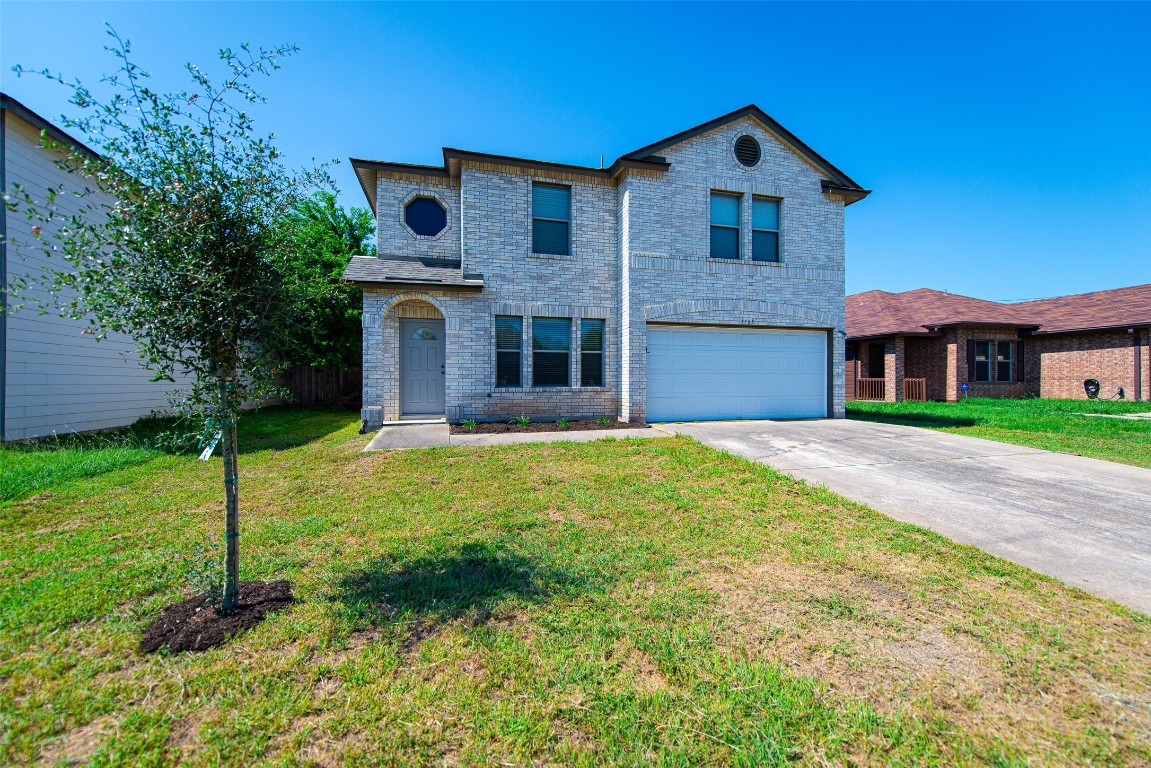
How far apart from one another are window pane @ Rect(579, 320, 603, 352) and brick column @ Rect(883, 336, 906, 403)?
546 inches

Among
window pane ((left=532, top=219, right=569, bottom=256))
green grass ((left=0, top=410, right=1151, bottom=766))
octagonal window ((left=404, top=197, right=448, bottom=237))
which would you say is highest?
octagonal window ((left=404, top=197, right=448, bottom=237))

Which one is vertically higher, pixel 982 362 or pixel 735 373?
pixel 982 362

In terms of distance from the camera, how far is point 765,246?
38.0 ft

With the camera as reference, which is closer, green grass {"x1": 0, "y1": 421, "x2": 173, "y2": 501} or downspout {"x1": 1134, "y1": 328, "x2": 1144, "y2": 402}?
green grass {"x1": 0, "y1": 421, "x2": 173, "y2": 501}

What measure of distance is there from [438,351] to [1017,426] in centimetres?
1366

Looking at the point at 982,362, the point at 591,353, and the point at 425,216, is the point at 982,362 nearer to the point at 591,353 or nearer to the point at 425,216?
the point at 591,353

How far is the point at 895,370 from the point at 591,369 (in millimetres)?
14206

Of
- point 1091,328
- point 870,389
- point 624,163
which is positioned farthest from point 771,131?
point 1091,328

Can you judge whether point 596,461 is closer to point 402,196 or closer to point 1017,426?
point 402,196

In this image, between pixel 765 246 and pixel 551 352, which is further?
pixel 765 246

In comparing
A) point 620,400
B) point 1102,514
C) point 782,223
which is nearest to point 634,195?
point 782,223

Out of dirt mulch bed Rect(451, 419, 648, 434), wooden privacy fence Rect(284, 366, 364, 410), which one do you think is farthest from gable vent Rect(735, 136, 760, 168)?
wooden privacy fence Rect(284, 366, 364, 410)

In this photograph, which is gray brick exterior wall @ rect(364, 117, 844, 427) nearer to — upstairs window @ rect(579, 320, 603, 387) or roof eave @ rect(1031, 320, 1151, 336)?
upstairs window @ rect(579, 320, 603, 387)

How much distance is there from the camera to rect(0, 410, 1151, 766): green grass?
1967mm
